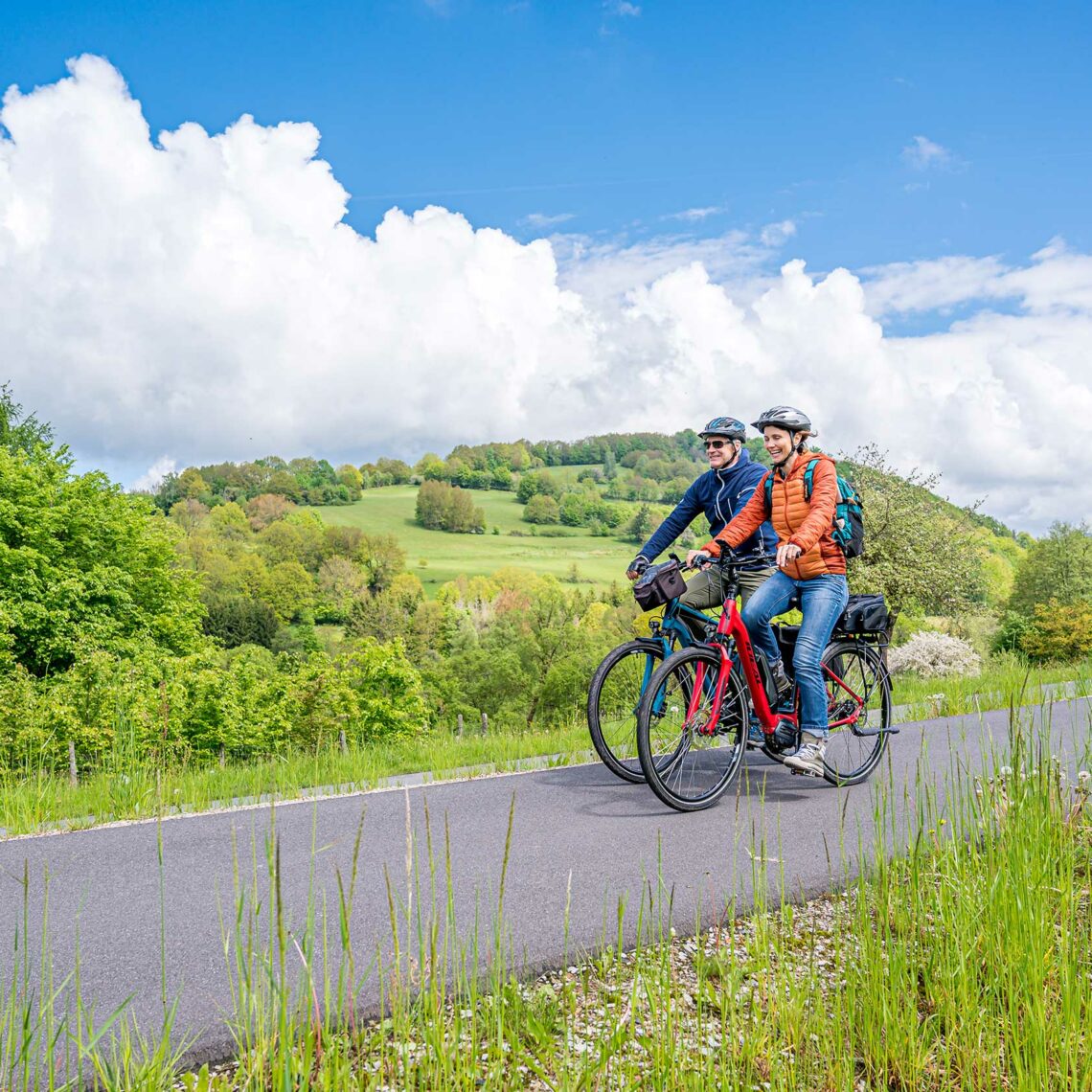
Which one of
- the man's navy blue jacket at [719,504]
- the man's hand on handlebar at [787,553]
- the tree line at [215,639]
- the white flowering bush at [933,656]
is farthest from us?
the tree line at [215,639]

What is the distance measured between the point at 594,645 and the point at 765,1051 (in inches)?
2695

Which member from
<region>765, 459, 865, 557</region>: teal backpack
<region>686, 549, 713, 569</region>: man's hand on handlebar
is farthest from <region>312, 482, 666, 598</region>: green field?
<region>765, 459, 865, 557</region>: teal backpack

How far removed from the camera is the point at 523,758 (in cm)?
766

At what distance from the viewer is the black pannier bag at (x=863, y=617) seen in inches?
253

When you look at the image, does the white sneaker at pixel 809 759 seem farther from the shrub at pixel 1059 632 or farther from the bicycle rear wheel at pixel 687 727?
the shrub at pixel 1059 632

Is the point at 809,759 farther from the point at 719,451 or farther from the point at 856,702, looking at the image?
the point at 719,451

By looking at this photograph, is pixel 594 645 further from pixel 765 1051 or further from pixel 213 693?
pixel 765 1051

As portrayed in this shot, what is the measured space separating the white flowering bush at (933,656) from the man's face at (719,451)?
83.5 feet

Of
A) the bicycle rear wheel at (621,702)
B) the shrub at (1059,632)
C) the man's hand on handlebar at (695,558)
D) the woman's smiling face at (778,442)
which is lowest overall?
the shrub at (1059,632)

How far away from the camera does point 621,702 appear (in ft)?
20.4

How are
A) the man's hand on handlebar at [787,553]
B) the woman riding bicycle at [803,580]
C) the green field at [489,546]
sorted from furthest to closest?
the green field at [489,546] → the woman riding bicycle at [803,580] → the man's hand on handlebar at [787,553]

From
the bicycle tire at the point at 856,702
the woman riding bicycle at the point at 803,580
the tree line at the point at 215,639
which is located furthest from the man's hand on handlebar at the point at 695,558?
the tree line at the point at 215,639

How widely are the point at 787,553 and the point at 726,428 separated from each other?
1.40 meters

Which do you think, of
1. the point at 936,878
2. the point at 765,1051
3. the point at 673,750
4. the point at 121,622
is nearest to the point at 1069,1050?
the point at 765,1051
